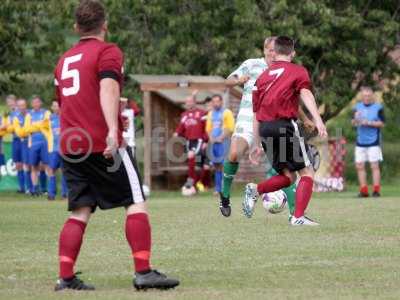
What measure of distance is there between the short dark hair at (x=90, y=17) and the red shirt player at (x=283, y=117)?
12.9ft

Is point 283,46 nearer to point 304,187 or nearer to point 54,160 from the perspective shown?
point 304,187

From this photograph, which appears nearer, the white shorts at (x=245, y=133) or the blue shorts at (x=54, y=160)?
the white shorts at (x=245, y=133)

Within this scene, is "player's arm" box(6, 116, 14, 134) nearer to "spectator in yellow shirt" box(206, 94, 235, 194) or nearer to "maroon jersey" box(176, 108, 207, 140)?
"maroon jersey" box(176, 108, 207, 140)

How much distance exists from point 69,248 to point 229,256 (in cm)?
224

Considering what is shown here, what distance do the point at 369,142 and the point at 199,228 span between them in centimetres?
951

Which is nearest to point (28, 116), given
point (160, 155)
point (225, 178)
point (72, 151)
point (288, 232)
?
point (160, 155)

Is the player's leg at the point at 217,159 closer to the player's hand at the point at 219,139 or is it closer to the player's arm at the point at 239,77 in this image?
the player's hand at the point at 219,139

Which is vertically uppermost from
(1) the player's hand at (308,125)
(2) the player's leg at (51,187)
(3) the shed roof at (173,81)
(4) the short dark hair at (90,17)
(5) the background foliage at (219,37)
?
(5) the background foliage at (219,37)

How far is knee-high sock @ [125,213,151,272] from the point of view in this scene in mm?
7398

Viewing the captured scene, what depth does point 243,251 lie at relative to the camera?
981cm

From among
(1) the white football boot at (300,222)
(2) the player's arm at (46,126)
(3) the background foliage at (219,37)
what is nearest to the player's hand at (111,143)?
(1) the white football boot at (300,222)

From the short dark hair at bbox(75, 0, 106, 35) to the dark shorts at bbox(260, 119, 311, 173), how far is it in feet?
13.6

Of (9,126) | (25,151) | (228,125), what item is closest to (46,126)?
(25,151)

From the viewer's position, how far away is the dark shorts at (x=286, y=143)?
37.1 feet
